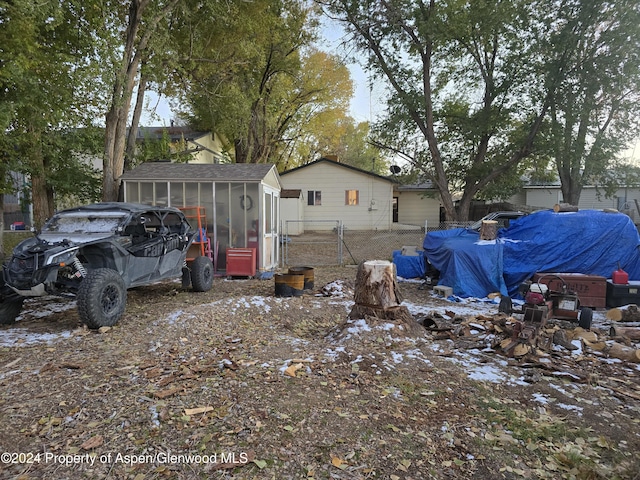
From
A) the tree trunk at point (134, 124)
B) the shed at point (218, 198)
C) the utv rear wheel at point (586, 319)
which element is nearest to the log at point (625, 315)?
the utv rear wheel at point (586, 319)

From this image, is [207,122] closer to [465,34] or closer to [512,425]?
[465,34]

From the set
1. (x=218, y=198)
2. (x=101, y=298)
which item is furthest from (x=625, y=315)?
(x=218, y=198)

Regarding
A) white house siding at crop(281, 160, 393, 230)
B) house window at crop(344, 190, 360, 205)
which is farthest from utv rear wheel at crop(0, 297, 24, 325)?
house window at crop(344, 190, 360, 205)

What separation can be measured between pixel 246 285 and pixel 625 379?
23.3 ft

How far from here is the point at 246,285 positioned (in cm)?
932

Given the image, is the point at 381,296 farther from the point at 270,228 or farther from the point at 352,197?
the point at 352,197

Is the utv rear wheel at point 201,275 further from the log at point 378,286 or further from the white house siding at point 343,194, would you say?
the white house siding at point 343,194

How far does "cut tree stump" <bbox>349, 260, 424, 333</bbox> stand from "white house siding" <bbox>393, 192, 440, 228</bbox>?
21153mm

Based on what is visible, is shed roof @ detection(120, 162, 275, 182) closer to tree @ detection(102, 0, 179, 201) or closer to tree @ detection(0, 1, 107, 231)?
tree @ detection(102, 0, 179, 201)

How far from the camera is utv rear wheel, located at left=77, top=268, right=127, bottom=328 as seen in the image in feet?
17.0

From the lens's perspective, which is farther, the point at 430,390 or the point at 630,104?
the point at 630,104

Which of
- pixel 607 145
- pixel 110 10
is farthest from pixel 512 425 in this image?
pixel 607 145

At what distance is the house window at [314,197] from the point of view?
23203 mm

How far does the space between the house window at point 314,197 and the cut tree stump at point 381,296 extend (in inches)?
713
